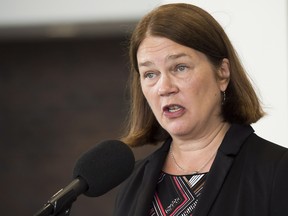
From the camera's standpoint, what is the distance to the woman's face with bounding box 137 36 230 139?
5.60 ft

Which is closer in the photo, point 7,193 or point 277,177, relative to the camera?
point 277,177

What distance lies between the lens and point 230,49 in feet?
5.99

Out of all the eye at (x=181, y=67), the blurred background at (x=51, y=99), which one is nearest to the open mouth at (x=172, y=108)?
the eye at (x=181, y=67)

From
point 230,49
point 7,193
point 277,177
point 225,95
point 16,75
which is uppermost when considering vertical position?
point 230,49

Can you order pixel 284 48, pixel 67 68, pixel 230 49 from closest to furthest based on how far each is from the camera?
pixel 230 49 → pixel 284 48 → pixel 67 68

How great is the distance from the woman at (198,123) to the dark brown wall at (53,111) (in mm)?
2141

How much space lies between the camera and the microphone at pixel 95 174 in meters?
1.26

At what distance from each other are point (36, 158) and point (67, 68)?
2.20 ft

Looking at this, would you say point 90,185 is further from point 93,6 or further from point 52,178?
point 52,178

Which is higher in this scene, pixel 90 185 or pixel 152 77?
pixel 152 77

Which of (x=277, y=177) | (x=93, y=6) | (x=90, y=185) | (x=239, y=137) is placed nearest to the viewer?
(x=90, y=185)

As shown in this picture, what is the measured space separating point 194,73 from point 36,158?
8.52 feet

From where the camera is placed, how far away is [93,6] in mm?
3719

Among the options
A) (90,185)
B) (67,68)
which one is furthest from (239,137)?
(67,68)
